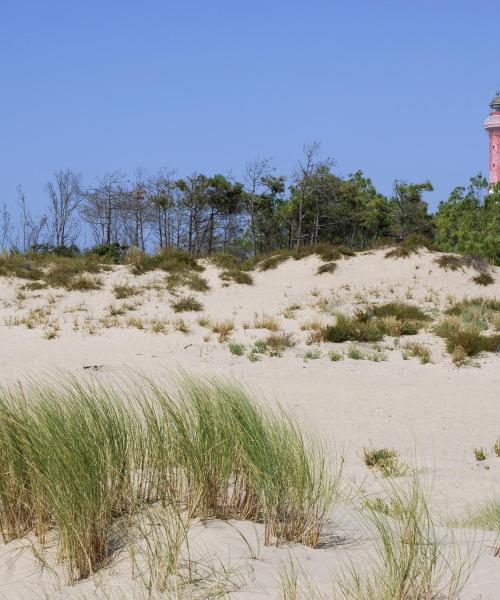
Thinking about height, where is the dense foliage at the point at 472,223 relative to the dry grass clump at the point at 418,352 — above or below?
above

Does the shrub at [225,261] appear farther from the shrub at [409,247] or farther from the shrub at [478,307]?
the shrub at [478,307]

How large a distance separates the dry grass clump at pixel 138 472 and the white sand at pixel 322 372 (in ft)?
0.53

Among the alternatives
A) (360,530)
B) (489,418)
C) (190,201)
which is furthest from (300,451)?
(190,201)

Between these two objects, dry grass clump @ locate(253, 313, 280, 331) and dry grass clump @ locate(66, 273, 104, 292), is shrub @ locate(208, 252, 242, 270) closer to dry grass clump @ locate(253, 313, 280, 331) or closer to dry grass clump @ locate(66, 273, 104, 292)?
dry grass clump @ locate(66, 273, 104, 292)

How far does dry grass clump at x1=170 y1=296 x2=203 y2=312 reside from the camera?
1823cm

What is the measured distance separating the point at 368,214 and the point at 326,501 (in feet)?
128

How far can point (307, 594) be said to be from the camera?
2.63 m

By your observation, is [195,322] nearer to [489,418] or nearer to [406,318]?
[406,318]

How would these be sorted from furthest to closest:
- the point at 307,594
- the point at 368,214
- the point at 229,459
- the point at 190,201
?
1. the point at 368,214
2. the point at 190,201
3. the point at 229,459
4. the point at 307,594

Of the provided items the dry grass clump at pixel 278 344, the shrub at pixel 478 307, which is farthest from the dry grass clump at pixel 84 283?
the shrub at pixel 478 307

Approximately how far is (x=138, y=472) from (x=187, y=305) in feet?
48.3

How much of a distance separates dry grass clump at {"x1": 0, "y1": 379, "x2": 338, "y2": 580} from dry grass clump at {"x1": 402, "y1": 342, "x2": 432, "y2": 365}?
8833 mm

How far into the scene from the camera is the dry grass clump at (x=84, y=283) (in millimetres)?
19938

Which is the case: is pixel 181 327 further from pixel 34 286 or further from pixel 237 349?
pixel 34 286
